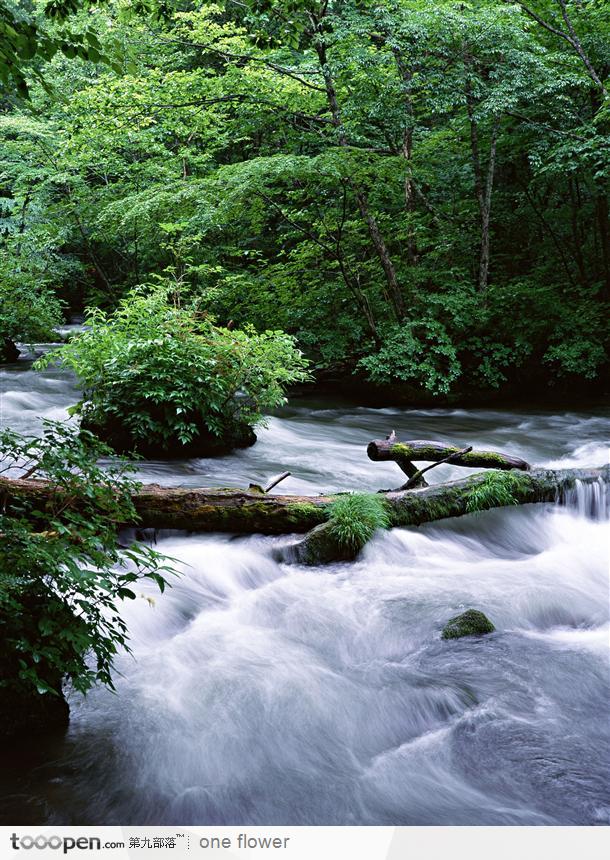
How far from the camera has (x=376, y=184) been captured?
12531mm

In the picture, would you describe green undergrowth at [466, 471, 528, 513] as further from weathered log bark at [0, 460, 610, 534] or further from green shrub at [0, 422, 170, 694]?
green shrub at [0, 422, 170, 694]

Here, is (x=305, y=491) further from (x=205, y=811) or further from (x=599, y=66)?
(x=599, y=66)

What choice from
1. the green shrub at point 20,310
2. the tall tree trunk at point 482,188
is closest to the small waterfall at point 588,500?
the tall tree trunk at point 482,188

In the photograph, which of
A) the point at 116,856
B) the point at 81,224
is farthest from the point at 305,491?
the point at 81,224

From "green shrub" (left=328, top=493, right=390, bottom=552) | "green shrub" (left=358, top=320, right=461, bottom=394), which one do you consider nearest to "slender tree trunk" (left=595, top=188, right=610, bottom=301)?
"green shrub" (left=358, top=320, right=461, bottom=394)

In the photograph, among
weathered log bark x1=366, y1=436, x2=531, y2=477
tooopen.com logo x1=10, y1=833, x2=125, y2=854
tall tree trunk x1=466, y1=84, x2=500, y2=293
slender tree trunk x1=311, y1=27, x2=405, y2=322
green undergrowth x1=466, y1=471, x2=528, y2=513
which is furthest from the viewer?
tall tree trunk x1=466, y1=84, x2=500, y2=293

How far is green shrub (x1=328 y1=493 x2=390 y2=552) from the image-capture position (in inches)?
220

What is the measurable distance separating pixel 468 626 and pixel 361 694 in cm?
97

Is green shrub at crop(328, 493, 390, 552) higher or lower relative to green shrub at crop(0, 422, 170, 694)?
lower

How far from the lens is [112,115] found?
12.3 metres

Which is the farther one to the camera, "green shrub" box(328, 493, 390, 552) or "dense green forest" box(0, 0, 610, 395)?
"dense green forest" box(0, 0, 610, 395)

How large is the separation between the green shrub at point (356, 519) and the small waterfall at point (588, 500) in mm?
1913

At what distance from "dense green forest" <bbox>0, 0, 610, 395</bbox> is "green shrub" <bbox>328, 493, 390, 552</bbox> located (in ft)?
16.9

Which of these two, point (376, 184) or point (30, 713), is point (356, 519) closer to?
point (30, 713)
